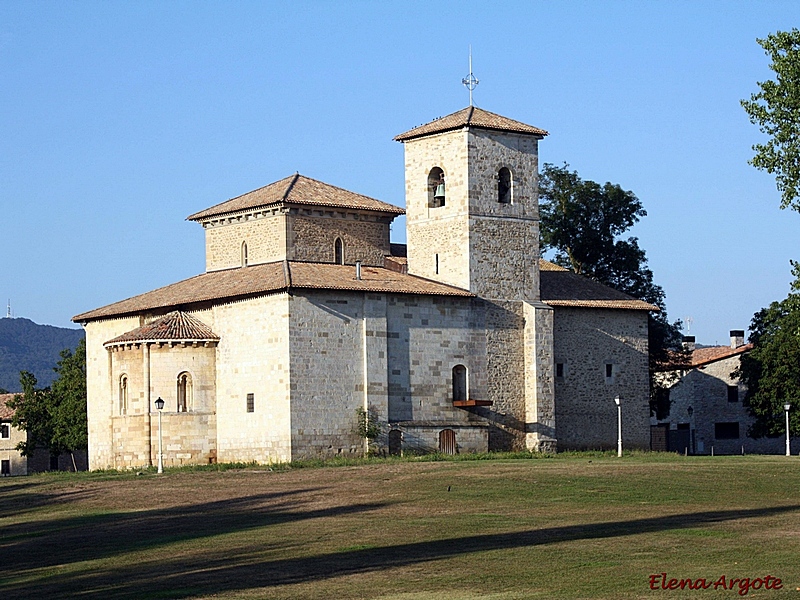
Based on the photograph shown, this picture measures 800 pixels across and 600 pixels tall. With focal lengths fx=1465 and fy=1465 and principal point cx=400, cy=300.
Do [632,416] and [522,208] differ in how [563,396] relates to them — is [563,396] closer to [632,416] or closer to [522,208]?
[632,416]

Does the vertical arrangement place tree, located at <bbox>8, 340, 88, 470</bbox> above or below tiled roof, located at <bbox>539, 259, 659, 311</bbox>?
below

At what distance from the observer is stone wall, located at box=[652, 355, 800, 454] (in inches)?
3088

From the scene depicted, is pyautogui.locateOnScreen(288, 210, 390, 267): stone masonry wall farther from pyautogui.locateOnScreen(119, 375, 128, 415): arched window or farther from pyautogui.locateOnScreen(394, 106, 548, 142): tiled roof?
pyautogui.locateOnScreen(119, 375, 128, 415): arched window

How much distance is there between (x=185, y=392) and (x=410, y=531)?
25577 mm

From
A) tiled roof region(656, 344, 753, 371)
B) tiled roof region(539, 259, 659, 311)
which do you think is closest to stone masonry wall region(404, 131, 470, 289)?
tiled roof region(539, 259, 659, 311)

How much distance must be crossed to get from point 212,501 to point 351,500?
3896 mm

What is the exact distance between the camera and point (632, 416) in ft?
201

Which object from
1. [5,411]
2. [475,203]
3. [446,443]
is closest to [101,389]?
[446,443]

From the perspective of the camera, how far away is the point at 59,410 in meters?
76.2

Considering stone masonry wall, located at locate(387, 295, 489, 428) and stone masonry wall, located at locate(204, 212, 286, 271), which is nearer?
stone masonry wall, located at locate(387, 295, 489, 428)

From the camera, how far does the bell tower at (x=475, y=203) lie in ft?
186

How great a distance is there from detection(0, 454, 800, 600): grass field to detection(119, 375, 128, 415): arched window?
24.3 ft

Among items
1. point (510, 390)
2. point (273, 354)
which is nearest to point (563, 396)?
point (510, 390)

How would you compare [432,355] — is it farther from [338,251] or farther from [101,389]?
[101,389]
